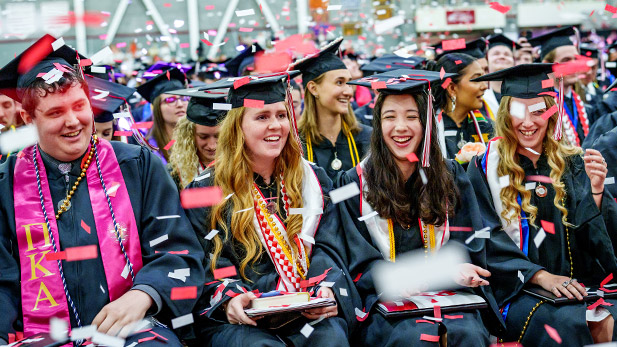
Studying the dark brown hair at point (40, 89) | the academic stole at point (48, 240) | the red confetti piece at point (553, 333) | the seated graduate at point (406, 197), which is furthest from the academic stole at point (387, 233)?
the dark brown hair at point (40, 89)

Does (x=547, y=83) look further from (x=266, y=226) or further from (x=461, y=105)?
(x=266, y=226)

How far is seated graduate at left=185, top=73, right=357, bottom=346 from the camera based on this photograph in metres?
2.87

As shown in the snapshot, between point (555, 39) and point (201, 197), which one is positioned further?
point (555, 39)

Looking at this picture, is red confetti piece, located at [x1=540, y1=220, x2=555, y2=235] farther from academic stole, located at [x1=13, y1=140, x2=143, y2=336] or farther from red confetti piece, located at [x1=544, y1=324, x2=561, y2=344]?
academic stole, located at [x1=13, y1=140, x2=143, y2=336]

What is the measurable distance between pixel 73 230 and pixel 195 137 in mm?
1627

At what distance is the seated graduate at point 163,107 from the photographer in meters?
5.08

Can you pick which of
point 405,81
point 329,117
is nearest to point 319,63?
point 329,117

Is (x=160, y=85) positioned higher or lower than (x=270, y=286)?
higher

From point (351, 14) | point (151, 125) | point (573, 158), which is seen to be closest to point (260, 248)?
point (573, 158)

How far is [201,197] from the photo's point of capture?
10.5 ft

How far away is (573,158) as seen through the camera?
11.7ft

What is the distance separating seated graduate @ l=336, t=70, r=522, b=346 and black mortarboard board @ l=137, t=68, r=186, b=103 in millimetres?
2544

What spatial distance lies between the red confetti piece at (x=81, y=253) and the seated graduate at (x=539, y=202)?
207cm

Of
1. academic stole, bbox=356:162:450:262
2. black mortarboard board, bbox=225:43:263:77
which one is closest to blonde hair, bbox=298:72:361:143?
black mortarboard board, bbox=225:43:263:77
